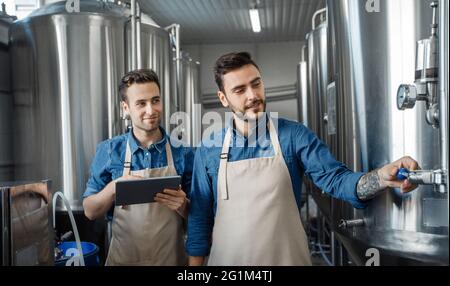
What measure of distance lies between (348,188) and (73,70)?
1653 mm

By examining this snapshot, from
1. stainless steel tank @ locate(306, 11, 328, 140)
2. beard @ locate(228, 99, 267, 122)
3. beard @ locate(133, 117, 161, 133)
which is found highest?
stainless steel tank @ locate(306, 11, 328, 140)

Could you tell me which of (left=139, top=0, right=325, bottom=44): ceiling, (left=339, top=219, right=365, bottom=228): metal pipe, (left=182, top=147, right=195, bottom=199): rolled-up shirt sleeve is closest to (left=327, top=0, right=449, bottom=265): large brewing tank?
(left=339, top=219, right=365, bottom=228): metal pipe

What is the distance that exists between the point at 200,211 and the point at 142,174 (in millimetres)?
304

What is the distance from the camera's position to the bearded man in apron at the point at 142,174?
1.53 m

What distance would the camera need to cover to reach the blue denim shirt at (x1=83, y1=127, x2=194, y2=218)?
5.16 ft

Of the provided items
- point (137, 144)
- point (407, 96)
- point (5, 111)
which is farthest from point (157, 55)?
point (407, 96)

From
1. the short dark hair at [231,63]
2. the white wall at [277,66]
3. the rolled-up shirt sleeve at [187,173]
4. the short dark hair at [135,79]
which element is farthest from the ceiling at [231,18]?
the short dark hair at [231,63]

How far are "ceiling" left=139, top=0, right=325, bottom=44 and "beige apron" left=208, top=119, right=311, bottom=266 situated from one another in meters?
3.47

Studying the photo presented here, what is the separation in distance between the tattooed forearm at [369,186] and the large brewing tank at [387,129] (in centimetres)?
9

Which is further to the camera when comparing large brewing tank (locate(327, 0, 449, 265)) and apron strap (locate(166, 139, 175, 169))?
apron strap (locate(166, 139, 175, 169))

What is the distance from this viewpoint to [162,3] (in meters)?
4.47

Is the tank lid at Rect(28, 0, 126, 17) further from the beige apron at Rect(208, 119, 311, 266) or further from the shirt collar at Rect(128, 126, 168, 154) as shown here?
the beige apron at Rect(208, 119, 311, 266)

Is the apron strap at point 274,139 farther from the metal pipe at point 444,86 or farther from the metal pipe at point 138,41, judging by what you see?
the metal pipe at point 138,41
